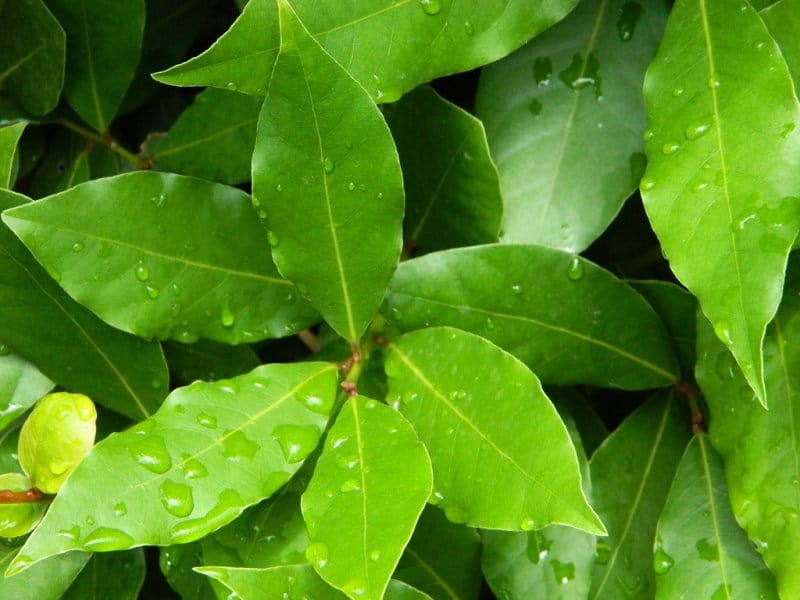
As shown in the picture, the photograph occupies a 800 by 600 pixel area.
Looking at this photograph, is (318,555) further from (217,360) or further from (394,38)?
(394,38)

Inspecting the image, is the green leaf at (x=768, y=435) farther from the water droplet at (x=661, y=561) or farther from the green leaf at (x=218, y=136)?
the green leaf at (x=218, y=136)

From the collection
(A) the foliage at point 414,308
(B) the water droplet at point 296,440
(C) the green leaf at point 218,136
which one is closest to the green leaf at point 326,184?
(A) the foliage at point 414,308

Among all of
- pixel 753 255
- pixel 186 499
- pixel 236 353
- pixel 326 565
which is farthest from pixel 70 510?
pixel 753 255

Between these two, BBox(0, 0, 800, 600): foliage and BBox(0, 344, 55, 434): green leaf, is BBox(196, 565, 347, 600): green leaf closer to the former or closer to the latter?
BBox(0, 0, 800, 600): foliage

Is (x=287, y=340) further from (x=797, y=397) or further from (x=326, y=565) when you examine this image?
(x=797, y=397)

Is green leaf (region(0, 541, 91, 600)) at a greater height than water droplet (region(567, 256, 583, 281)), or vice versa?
water droplet (region(567, 256, 583, 281))

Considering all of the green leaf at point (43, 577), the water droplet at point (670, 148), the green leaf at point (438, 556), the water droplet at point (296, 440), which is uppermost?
the water droplet at point (670, 148)

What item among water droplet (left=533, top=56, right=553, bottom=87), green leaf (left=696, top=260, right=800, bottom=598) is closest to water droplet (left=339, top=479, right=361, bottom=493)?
green leaf (left=696, top=260, right=800, bottom=598)
